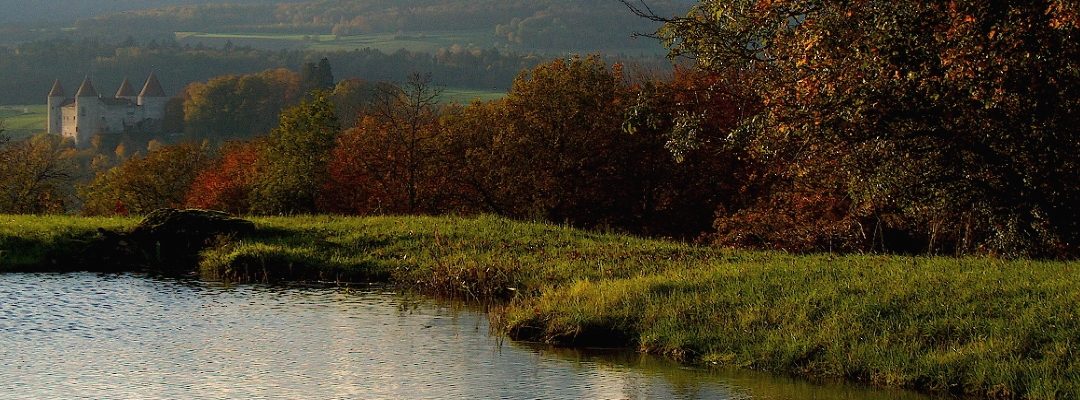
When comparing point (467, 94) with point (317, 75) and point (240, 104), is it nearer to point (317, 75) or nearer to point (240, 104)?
point (317, 75)

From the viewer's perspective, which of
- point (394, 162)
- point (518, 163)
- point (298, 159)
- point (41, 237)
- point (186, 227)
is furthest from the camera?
point (298, 159)

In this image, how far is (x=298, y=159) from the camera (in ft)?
209

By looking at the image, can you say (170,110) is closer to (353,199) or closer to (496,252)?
(353,199)

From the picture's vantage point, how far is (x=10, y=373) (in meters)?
14.9

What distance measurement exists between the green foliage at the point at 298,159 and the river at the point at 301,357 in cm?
3989

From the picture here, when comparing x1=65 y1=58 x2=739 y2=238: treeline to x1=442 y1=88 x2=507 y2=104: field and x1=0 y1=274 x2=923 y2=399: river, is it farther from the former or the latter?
x1=442 y1=88 x2=507 y2=104: field

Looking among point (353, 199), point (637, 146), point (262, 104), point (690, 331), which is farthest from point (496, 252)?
point (262, 104)

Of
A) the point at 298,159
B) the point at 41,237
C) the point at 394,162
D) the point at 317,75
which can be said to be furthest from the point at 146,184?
the point at 317,75

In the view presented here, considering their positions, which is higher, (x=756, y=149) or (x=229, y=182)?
(x=756, y=149)

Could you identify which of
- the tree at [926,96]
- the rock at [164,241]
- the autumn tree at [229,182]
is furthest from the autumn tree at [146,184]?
the tree at [926,96]

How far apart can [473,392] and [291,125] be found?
5335 cm

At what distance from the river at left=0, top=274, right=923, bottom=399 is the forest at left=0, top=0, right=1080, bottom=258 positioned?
5224mm

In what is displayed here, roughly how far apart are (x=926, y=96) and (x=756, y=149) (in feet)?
12.1

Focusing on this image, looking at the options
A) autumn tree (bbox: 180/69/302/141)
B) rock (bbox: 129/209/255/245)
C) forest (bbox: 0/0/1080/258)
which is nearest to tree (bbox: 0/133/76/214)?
forest (bbox: 0/0/1080/258)
